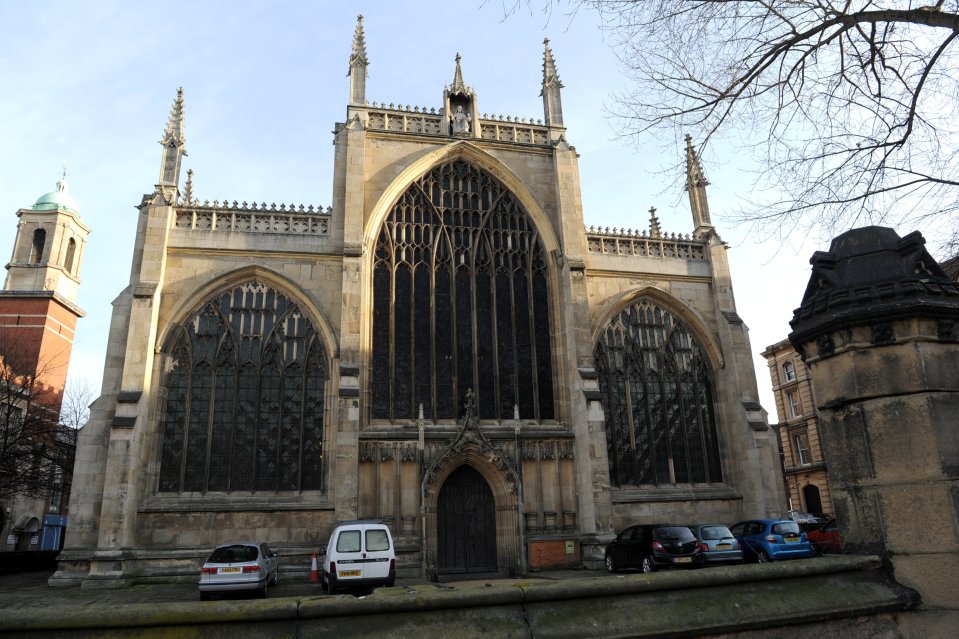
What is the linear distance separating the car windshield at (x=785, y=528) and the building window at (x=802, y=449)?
29336 millimetres

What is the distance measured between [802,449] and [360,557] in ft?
127

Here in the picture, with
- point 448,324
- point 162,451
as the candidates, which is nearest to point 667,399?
point 448,324

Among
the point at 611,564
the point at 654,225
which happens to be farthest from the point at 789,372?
the point at 611,564

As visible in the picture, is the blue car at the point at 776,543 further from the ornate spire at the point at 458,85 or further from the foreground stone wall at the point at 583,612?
the ornate spire at the point at 458,85

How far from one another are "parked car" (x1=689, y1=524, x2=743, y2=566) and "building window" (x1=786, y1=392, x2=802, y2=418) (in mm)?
31753

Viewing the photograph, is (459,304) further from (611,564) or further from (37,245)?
(37,245)

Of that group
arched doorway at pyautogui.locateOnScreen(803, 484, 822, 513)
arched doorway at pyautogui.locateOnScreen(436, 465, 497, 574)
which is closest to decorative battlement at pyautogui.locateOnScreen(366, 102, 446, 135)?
arched doorway at pyautogui.locateOnScreen(436, 465, 497, 574)

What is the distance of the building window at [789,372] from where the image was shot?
44.9 m

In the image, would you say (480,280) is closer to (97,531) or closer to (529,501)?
(529,501)

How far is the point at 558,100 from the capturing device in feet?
85.9

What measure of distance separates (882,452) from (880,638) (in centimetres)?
130

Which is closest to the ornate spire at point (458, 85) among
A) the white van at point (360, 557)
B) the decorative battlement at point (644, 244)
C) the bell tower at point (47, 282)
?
the decorative battlement at point (644, 244)

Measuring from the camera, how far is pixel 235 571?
47.5 feet

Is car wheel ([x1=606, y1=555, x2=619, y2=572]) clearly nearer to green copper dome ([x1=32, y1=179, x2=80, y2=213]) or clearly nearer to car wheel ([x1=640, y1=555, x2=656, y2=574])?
car wheel ([x1=640, y1=555, x2=656, y2=574])
